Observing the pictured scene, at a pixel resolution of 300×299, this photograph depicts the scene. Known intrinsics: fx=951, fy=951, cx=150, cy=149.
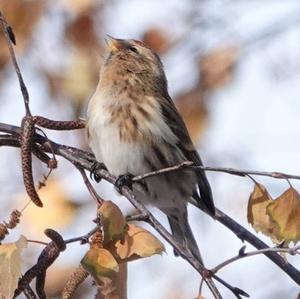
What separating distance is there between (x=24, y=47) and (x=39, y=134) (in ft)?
7.24

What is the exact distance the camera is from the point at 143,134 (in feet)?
9.50

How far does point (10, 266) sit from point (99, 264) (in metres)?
0.16

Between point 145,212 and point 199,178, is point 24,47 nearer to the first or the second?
point 199,178

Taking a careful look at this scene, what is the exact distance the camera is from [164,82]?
10.9 feet

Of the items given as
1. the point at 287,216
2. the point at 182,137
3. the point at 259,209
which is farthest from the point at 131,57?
Answer: the point at 287,216

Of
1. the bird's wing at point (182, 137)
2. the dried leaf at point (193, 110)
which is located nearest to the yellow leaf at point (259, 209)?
the bird's wing at point (182, 137)

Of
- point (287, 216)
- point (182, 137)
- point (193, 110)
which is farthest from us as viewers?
point (193, 110)

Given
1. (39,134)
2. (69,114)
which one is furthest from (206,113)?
(39,134)

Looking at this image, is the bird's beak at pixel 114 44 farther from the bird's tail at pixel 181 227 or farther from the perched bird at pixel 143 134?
the bird's tail at pixel 181 227

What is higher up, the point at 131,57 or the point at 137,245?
the point at 131,57

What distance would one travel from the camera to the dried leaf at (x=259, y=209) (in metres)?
1.96

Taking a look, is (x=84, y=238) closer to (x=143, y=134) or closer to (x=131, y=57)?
(x=143, y=134)

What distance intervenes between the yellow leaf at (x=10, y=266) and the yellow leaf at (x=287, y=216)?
515 mm

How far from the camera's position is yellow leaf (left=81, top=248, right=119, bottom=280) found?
1694 mm
